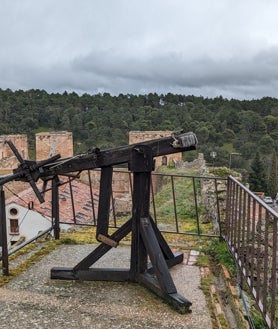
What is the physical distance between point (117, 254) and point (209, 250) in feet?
3.80

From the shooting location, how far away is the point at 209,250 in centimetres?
523

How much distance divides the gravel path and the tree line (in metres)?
36.1

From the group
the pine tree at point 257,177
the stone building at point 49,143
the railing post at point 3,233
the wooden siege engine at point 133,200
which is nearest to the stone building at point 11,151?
the stone building at point 49,143

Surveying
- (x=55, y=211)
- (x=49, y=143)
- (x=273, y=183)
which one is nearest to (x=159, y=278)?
(x=55, y=211)

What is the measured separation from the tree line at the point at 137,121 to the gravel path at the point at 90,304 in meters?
36.1

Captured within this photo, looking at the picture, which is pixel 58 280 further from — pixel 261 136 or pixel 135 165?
pixel 261 136

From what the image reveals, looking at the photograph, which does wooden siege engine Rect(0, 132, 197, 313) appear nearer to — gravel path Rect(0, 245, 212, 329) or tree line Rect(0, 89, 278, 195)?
gravel path Rect(0, 245, 212, 329)

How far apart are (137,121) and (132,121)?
880 mm

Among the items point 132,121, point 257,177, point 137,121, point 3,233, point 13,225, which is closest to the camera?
point 3,233

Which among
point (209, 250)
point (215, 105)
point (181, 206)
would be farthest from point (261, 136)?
point (209, 250)

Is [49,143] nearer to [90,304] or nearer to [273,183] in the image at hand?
[90,304]

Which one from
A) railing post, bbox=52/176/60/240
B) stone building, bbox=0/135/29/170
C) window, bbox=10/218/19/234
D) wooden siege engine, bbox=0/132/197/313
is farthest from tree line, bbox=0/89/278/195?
wooden siege engine, bbox=0/132/197/313

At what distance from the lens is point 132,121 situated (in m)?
53.5

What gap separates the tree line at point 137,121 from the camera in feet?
156
